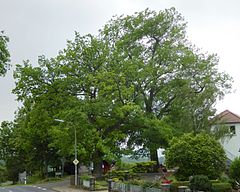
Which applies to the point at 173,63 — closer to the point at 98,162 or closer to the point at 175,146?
the point at 98,162

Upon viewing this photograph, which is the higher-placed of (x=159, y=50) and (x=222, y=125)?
(x=159, y=50)

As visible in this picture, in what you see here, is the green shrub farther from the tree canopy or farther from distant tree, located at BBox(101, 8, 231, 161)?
distant tree, located at BBox(101, 8, 231, 161)

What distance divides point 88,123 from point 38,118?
21.1 ft

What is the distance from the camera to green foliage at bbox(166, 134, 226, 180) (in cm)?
2475

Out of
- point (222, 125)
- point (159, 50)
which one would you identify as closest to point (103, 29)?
point (159, 50)

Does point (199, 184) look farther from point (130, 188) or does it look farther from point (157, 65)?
point (157, 65)

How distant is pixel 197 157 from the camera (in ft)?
81.1

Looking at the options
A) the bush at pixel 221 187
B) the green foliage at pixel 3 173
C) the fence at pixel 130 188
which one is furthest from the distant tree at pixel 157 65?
the green foliage at pixel 3 173

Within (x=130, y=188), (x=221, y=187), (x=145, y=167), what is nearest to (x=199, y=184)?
(x=221, y=187)

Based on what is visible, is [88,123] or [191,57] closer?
[88,123]

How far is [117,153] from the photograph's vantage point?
4297 centimetres

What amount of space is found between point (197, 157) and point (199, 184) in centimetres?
340

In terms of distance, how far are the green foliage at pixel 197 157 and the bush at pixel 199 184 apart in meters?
2.86

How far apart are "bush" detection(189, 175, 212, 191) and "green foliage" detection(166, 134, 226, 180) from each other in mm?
2864
